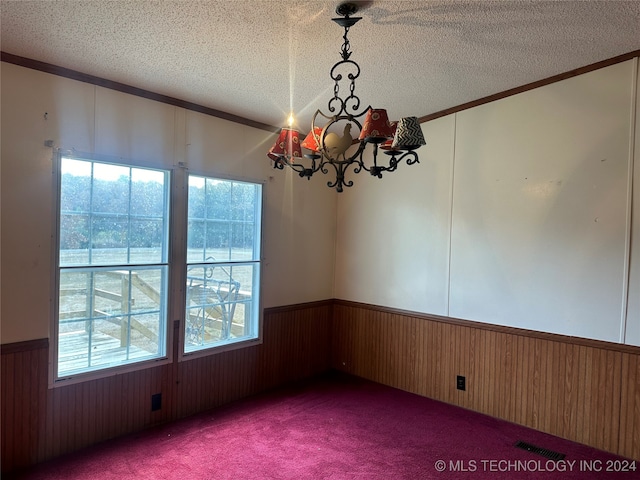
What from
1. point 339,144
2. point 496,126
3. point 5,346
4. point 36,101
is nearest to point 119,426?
point 5,346

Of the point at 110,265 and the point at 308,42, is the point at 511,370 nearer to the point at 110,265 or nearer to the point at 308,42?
the point at 308,42

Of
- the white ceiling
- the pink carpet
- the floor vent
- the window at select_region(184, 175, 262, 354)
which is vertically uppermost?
the white ceiling

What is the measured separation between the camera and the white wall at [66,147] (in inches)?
96.4

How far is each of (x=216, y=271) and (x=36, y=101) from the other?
179cm

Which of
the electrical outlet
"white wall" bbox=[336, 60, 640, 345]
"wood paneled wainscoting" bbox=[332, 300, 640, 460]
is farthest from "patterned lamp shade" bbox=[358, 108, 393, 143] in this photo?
the electrical outlet

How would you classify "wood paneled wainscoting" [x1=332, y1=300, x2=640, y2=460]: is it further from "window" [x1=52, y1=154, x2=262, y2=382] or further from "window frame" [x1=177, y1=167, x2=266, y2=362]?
"window" [x1=52, y1=154, x2=262, y2=382]

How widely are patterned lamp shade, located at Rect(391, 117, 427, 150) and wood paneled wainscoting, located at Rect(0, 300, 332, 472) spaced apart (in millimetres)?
2492

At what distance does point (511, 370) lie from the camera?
10.3 feet

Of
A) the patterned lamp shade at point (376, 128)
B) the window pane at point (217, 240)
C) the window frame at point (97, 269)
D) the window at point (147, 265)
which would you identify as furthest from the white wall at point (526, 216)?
the window frame at point (97, 269)

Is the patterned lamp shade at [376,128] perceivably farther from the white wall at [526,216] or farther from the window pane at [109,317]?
the window pane at [109,317]

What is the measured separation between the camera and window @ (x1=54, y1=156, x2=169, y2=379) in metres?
2.69

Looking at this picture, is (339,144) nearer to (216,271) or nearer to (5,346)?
(216,271)

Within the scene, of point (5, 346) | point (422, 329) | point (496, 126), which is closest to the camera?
point (5, 346)

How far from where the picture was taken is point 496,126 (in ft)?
10.7
